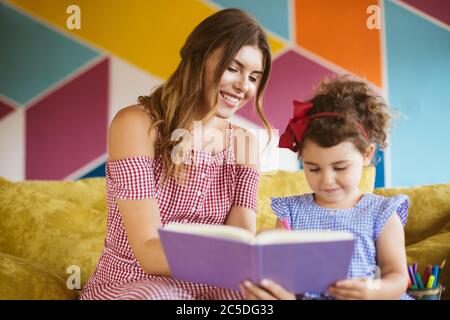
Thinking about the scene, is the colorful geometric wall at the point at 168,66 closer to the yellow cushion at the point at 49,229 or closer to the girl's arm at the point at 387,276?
the yellow cushion at the point at 49,229

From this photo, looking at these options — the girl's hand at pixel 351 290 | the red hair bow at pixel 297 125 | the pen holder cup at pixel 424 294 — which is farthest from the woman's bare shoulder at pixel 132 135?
the pen holder cup at pixel 424 294

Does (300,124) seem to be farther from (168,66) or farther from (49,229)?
(168,66)

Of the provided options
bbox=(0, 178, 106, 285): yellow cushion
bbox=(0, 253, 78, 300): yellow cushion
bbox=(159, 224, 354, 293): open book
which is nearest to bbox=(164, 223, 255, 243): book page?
bbox=(159, 224, 354, 293): open book

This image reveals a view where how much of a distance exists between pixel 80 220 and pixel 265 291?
4.01ft

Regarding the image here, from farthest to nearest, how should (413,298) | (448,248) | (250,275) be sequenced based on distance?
1. (448,248)
2. (413,298)
3. (250,275)

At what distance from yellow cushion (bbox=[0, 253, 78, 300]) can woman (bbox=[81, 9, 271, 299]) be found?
0.18 metres

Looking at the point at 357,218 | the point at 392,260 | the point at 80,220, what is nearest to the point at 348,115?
the point at 357,218

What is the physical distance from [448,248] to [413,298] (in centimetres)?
64

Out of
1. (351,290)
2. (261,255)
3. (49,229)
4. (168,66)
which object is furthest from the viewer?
(168,66)

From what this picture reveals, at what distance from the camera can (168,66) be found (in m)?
3.48

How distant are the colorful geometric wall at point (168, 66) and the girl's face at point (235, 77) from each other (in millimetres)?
1743

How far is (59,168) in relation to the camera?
3.50 m
